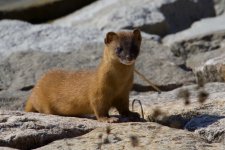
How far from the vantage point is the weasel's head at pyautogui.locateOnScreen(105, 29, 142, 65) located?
19.1 feet

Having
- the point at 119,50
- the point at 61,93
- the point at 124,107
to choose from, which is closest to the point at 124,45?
the point at 119,50

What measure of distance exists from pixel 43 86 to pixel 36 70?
4.66 ft

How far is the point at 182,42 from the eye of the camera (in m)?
8.96

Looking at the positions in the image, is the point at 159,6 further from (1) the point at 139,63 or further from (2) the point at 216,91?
(2) the point at 216,91

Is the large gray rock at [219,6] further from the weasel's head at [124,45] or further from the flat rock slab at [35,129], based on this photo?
the flat rock slab at [35,129]

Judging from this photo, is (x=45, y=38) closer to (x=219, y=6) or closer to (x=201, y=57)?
(x=201, y=57)

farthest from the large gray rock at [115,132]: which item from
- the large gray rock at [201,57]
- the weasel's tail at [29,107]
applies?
the large gray rock at [201,57]

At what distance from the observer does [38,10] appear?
11.0 metres

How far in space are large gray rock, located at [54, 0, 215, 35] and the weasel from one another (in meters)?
2.91

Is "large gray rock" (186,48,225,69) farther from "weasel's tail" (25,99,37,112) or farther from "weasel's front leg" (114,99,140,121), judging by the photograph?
"weasel's front leg" (114,99,140,121)

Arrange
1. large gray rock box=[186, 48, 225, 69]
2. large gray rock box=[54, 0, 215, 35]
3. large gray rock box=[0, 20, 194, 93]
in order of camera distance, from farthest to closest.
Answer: large gray rock box=[54, 0, 215, 35]
large gray rock box=[186, 48, 225, 69]
large gray rock box=[0, 20, 194, 93]

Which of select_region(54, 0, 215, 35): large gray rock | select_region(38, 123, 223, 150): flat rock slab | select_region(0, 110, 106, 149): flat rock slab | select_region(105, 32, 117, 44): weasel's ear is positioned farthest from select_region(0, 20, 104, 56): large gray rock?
select_region(38, 123, 223, 150): flat rock slab

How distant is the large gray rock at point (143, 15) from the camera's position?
943cm

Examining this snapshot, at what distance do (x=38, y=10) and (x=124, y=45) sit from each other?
204 inches
